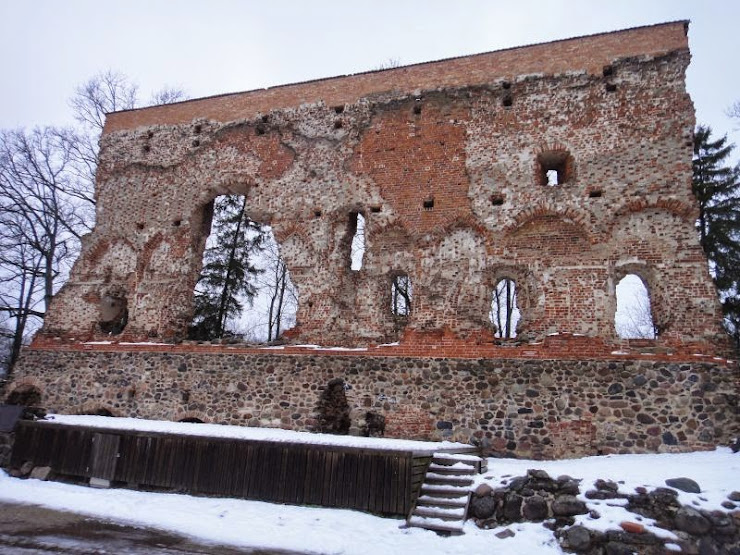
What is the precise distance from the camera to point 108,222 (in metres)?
14.3

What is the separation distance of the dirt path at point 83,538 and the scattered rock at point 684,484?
473 cm

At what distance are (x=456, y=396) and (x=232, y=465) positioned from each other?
420 cm

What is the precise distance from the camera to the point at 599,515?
19.4ft

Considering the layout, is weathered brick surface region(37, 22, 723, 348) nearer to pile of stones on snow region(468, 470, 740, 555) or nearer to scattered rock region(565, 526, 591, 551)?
pile of stones on snow region(468, 470, 740, 555)

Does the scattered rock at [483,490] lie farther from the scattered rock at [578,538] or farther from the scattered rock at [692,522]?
the scattered rock at [692,522]

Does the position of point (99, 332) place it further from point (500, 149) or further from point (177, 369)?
point (500, 149)

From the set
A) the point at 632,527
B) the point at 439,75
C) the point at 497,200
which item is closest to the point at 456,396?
the point at 632,527

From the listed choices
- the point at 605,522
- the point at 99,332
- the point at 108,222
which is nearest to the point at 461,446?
the point at 605,522

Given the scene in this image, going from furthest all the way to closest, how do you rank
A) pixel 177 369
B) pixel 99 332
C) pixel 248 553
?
pixel 99 332, pixel 177 369, pixel 248 553

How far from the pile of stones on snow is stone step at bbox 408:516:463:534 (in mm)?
359

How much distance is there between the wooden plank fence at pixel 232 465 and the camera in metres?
6.90

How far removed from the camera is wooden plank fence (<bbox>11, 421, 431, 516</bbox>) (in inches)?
272

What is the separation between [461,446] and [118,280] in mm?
10145

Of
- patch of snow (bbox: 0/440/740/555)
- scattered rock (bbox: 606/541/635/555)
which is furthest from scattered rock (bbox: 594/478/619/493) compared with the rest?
scattered rock (bbox: 606/541/635/555)
